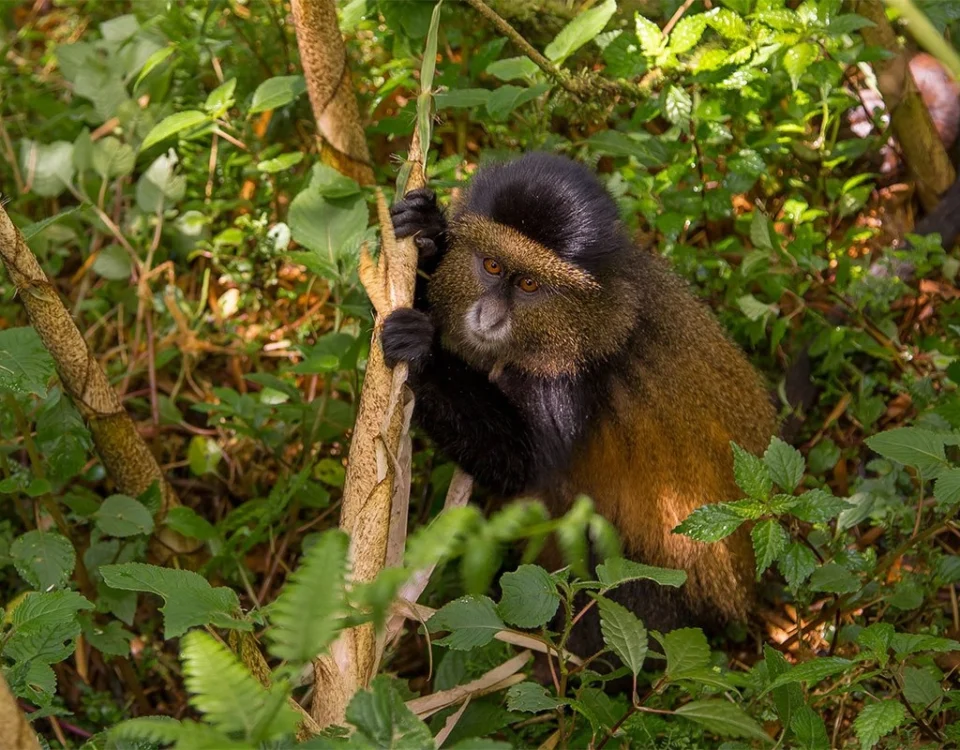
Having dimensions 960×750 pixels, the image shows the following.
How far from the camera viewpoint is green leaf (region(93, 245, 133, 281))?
511cm

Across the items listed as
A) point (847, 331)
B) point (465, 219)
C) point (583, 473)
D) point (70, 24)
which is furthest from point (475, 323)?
point (70, 24)

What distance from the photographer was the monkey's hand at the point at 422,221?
388cm

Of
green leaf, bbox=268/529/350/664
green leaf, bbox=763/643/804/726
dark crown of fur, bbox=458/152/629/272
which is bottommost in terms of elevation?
green leaf, bbox=763/643/804/726

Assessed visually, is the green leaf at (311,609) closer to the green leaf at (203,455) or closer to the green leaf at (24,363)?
the green leaf at (24,363)

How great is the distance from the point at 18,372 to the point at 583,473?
2122mm

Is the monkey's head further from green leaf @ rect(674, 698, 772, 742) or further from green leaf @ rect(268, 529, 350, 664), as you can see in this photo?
green leaf @ rect(268, 529, 350, 664)

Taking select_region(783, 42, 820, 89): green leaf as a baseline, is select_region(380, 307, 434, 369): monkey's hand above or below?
below

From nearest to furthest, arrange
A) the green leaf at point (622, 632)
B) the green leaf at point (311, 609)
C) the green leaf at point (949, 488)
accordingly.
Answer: the green leaf at point (311, 609), the green leaf at point (622, 632), the green leaf at point (949, 488)

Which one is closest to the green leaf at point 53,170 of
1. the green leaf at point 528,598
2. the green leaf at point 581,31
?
the green leaf at point 581,31

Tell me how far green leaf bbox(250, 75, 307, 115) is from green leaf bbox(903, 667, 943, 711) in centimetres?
300

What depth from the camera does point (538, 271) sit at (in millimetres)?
3814

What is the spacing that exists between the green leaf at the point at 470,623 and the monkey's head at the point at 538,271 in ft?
4.08

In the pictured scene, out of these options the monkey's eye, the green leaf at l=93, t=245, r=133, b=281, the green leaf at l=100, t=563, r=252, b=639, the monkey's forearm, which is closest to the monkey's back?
the monkey's forearm

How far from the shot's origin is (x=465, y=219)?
3.97 m
